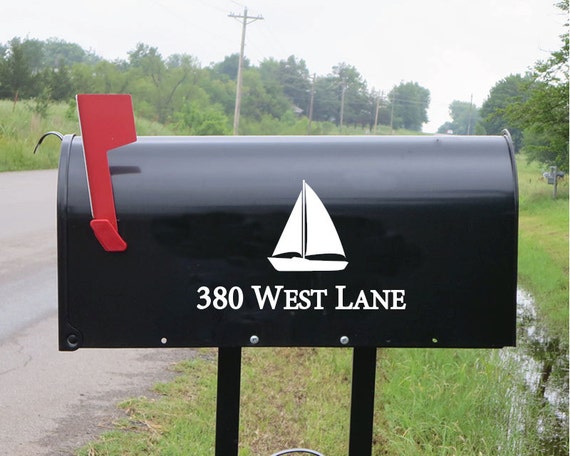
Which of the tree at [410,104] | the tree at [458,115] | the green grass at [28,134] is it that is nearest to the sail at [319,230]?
the green grass at [28,134]

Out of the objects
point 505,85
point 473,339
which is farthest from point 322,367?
point 505,85

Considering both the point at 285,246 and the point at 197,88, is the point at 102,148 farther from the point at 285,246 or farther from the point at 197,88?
the point at 197,88

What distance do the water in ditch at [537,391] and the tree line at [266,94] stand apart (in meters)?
1.88

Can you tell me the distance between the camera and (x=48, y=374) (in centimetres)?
488

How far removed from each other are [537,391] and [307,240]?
494 cm

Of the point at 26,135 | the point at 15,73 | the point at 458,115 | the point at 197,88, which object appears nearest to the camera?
the point at 26,135

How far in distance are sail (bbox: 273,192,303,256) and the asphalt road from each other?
6.83 feet

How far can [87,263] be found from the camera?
189 centimetres

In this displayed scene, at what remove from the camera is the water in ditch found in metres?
5.05

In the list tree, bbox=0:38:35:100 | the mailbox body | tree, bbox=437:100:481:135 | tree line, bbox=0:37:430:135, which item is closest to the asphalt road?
the mailbox body

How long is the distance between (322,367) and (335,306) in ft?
11.1

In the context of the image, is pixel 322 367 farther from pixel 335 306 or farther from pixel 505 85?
pixel 505 85

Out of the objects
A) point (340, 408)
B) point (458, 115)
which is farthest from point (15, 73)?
point (458, 115)

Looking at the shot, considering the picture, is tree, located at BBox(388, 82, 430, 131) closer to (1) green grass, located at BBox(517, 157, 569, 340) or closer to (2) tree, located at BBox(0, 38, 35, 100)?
(2) tree, located at BBox(0, 38, 35, 100)
